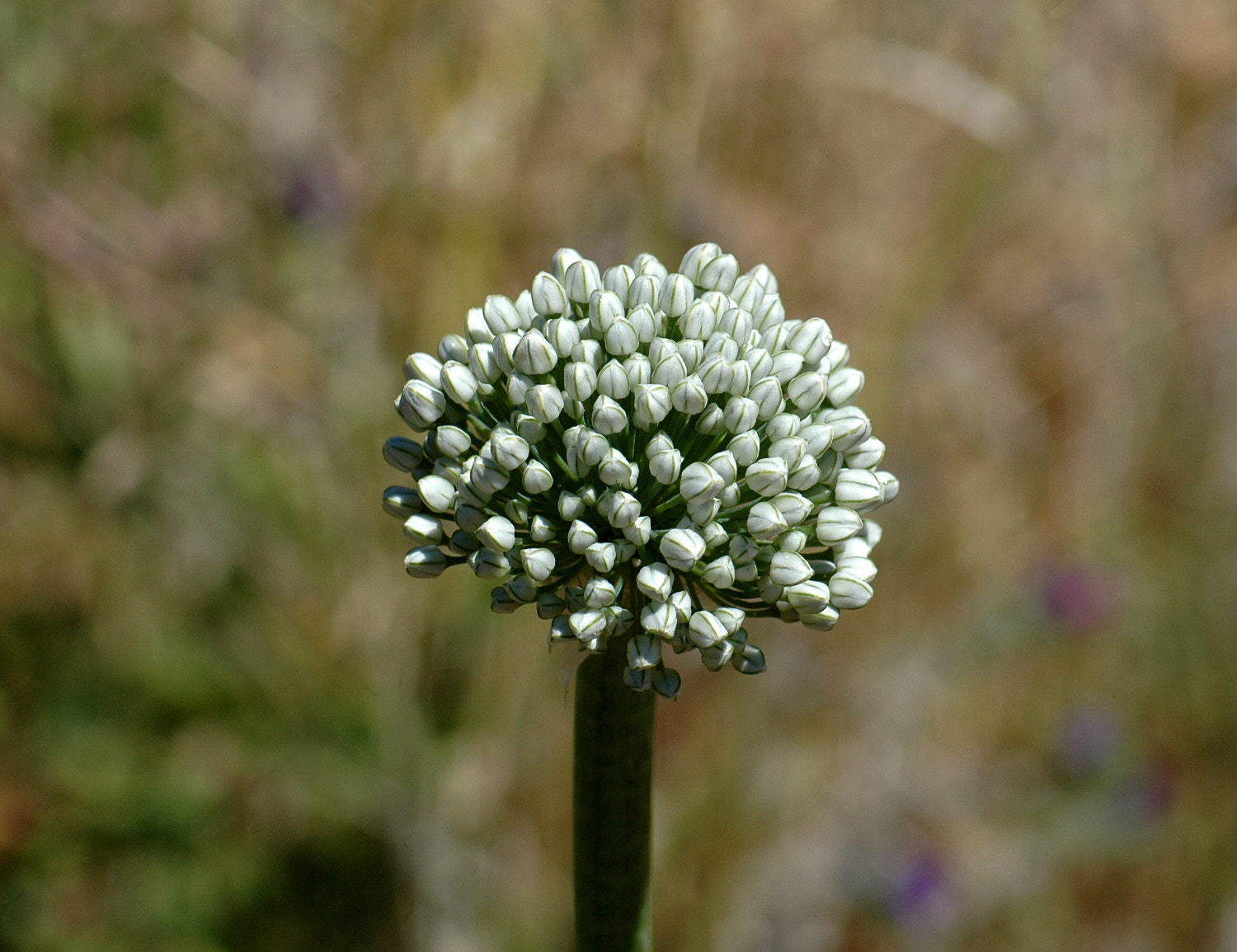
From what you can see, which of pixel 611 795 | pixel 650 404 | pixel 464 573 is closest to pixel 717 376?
pixel 650 404

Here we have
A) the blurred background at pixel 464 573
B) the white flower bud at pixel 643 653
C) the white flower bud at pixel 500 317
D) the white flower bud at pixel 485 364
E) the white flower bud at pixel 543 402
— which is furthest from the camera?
the blurred background at pixel 464 573

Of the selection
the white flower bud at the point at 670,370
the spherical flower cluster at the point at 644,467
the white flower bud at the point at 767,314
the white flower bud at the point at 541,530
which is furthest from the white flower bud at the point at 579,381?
the white flower bud at the point at 767,314

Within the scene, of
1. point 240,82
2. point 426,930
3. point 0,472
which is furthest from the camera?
point 240,82

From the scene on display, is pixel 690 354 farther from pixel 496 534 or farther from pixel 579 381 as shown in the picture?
pixel 496 534

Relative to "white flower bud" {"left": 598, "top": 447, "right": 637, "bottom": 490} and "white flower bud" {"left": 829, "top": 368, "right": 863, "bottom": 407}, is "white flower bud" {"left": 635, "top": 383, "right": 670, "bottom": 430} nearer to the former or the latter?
"white flower bud" {"left": 598, "top": 447, "right": 637, "bottom": 490}

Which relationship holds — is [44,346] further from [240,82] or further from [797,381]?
[797,381]

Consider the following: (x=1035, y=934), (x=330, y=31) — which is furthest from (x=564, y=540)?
(x=330, y=31)

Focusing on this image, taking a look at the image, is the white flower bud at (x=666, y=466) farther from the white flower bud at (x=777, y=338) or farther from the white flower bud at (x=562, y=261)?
the white flower bud at (x=562, y=261)
